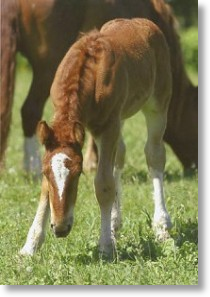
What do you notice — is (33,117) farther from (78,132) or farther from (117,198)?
(78,132)

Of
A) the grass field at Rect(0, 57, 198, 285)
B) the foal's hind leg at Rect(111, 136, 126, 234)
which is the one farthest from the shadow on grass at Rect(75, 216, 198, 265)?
the foal's hind leg at Rect(111, 136, 126, 234)

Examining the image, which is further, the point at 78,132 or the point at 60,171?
the point at 78,132

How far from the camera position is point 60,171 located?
546 centimetres

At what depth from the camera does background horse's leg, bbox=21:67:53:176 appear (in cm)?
928

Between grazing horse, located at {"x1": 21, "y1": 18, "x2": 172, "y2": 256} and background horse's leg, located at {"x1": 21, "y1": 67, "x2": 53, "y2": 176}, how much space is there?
236 cm

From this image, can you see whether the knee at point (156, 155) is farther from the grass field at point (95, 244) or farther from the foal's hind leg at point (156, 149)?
the grass field at point (95, 244)

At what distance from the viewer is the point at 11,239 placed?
6508 millimetres

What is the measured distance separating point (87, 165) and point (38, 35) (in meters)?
1.66

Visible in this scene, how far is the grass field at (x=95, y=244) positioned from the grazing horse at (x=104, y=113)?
0.14 m

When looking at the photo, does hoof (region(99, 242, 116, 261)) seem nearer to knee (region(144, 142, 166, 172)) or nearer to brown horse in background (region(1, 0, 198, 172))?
knee (region(144, 142, 166, 172))

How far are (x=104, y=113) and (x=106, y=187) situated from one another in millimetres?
488

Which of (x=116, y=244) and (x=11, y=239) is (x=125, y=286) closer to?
(x=116, y=244)

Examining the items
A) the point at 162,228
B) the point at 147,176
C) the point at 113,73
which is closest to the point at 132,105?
the point at 113,73

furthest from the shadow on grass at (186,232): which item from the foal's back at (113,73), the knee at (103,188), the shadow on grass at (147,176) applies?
the shadow on grass at (147,176)
